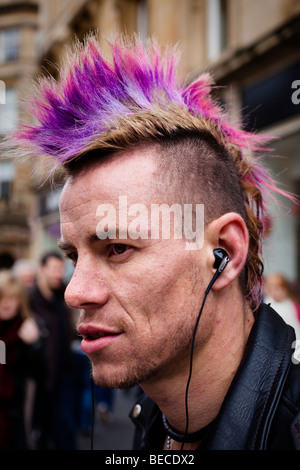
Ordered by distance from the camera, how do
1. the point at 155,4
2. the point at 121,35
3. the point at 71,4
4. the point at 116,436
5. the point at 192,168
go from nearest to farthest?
the point at 192,168 → the point at 121,35 → the point at 116,436 → the point at 155,4 → the point at 71,4

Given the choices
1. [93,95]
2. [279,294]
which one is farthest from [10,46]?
[93,95]

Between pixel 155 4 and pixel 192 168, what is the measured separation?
10.6 meters

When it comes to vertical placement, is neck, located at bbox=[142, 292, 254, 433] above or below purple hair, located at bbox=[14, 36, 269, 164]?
below

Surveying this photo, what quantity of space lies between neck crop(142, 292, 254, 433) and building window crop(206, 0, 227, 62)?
9.04 m

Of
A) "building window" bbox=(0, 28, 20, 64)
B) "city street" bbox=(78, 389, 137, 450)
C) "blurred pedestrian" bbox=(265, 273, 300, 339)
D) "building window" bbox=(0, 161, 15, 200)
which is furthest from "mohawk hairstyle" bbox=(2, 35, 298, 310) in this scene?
"building window" bbox=(0, 28, 20, 64)

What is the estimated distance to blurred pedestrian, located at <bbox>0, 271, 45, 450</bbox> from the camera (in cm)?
405

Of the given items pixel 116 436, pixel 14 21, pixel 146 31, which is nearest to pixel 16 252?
pixel 14 21

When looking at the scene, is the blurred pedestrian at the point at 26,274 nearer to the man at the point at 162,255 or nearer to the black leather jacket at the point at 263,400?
the man at the point at 162,255

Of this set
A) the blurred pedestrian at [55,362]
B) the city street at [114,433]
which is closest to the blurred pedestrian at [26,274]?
the blurred pedestrian at [55,362]

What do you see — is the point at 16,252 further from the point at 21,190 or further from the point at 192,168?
the point at 192,168

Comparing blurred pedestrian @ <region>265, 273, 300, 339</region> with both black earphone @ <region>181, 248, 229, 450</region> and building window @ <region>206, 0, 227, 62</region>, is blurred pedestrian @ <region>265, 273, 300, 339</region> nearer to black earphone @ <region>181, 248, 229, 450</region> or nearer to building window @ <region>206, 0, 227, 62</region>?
black earphone @ <region>181, 248, 229, 450</region>

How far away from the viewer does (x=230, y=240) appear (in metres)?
1.47

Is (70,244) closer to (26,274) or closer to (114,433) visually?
(114,433)

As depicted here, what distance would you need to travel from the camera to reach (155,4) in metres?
10.9
